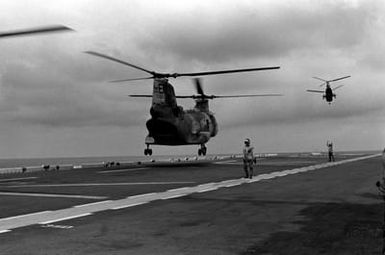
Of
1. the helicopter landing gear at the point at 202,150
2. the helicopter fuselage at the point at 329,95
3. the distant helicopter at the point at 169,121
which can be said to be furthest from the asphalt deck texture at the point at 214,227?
the helicopter fuselage at the point at 329,95

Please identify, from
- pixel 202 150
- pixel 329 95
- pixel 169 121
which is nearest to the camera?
pixel 169 121

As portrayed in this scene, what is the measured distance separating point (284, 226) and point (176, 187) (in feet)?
37.4

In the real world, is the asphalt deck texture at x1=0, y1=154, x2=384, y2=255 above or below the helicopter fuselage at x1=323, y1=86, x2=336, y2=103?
below

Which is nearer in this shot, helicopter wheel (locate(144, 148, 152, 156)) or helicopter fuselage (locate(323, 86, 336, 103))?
helicopter wheel (locate(144, 148, 152, 156))

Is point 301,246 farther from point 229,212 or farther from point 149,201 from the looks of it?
point 149,201

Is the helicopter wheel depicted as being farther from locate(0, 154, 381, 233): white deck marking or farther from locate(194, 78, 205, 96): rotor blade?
locate(0, 154, 381, 233): white deck marking

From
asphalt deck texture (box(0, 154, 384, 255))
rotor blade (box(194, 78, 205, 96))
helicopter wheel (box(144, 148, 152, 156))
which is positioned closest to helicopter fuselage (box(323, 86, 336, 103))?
rotor blade (box(194, 78, 205, 96))

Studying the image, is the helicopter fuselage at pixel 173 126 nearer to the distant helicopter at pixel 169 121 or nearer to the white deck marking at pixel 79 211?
the distant helicopter at pixel 169 121

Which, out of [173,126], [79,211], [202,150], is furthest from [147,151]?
[79,211]

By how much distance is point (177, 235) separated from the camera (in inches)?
406

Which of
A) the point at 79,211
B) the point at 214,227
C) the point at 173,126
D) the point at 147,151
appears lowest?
the point at 214,227

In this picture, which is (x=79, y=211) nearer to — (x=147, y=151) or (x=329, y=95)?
(x=147, y=151)

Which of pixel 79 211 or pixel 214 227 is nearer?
pixel 214 227

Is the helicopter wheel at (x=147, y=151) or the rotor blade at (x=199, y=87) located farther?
the rotor blade at (x=199, y=87)
